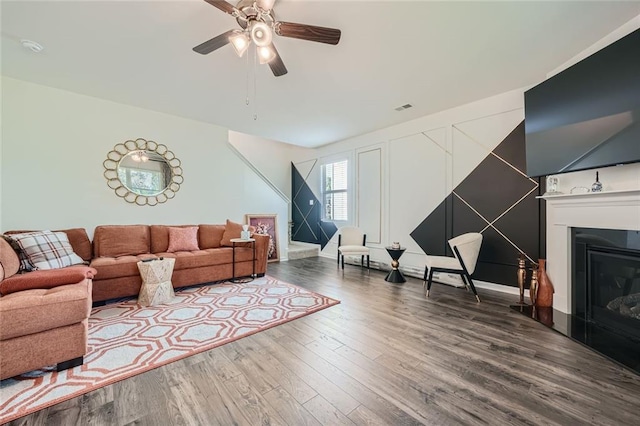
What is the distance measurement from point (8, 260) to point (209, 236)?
226 centimetres

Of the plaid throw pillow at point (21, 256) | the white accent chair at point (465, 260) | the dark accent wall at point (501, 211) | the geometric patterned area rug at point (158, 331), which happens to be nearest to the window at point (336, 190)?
the dark accent wall at point (501, 211)

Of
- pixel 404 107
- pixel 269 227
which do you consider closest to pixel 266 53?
pixel 404 107

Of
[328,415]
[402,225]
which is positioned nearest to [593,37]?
[402,225]

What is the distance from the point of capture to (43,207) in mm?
3371

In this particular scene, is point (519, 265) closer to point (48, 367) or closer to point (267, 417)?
point (267, 417)

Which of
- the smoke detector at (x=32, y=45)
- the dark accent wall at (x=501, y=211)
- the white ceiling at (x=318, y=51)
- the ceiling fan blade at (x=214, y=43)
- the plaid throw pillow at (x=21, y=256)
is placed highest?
the white ceiling at (x=318, y=51)

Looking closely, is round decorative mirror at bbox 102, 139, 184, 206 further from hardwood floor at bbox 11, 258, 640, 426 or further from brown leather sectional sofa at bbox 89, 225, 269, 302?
hardwood floor at bbox 11, 258, 640, 426

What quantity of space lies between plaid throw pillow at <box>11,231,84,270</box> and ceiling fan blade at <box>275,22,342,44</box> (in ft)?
11.0

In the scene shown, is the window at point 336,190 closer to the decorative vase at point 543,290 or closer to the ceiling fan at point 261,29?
the decorative vase at point 543,290

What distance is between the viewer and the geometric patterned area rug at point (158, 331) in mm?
1600

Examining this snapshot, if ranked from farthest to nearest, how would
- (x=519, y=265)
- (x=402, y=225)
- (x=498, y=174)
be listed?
(x=402, y=225) → (x=498, y=174) → (x=519, y=265)

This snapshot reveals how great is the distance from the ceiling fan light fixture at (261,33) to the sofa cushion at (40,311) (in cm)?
236

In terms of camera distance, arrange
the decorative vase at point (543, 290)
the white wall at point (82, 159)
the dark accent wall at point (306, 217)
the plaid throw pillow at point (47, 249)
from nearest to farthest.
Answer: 1. the plaid throw pillow at point (47, 249)
2. the decorative vase at point (543, 290)
3. the white wall at point (82, 159)
4. the dark accent wall at point (306, 217)

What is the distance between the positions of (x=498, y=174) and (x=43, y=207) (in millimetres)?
6326
